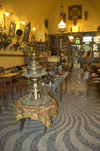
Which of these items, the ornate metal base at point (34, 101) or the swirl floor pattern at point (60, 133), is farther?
the ornate metal base at point (34, 101)

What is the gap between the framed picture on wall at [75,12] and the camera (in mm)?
13739

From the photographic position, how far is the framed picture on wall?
13739mm

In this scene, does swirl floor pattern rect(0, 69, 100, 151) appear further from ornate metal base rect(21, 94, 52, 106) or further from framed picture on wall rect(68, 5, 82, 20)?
framed picture on wall rect(68, 5, 82, 20)

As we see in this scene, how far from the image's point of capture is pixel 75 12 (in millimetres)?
13883

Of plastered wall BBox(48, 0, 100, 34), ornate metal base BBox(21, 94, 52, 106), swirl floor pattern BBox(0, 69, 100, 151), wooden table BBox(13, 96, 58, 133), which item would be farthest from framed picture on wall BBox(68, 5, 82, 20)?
wooden table BBox(13, 96, 58, 133)

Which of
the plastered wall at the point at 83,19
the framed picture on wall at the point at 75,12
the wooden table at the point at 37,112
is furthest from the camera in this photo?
the framed picture on wall at the point at 75,12

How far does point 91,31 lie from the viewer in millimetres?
13797

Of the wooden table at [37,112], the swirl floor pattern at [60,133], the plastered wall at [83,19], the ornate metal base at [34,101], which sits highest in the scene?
the plastered wall at [83,19]

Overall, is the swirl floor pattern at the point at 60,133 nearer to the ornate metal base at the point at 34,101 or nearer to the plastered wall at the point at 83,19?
the ornate metal base at the point at 34,101

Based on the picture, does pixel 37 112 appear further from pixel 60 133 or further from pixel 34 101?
pixel 60 133

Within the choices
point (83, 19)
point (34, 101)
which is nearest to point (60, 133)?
point (34, 101)

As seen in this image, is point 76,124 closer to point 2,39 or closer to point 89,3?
point 2,39

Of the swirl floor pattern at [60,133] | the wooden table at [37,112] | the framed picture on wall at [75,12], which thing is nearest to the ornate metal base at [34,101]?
the wooden table at [37,112]

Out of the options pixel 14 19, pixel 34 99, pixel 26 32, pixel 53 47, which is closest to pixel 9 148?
pixel 34 99
